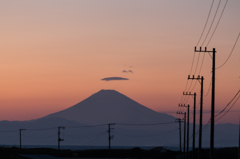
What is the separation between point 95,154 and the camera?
136 m

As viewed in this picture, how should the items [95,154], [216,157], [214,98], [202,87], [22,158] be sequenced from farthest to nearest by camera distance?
[95,154], [216,157], [22,158], [202,87], [214,98]

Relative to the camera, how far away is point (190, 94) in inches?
2366

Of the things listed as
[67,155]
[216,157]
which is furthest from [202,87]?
[67,155]

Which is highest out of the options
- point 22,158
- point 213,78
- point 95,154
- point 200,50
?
point 200,50

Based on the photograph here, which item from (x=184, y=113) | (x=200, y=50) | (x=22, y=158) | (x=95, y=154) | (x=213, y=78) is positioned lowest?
(x=95, y=154)

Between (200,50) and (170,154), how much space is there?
231 ft

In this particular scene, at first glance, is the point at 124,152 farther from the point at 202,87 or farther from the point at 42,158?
the point at 202,87

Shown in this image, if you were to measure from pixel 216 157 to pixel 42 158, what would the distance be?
1261 inches

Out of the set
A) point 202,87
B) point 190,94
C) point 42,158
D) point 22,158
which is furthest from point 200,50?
point 42,158

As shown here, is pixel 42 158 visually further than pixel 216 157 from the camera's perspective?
No

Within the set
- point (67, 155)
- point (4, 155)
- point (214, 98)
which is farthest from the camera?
point (67, 155)

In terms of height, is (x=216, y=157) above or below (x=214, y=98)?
below

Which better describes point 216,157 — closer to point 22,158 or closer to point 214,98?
point 22,158

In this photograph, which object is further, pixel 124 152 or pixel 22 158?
pixel 124 152
